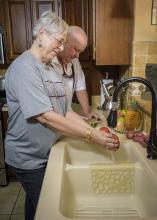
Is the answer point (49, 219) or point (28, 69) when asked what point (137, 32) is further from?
point (49, 219)

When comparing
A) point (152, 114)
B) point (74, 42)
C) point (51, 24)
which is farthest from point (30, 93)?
point (74, 42)

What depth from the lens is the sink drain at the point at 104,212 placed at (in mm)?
1001

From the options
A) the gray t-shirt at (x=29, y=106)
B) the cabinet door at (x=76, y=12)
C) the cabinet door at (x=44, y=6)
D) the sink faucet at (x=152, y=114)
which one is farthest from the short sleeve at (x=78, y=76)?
the sink faucet at (x=152, y=114)

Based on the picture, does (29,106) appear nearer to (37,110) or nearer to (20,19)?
(37,110)

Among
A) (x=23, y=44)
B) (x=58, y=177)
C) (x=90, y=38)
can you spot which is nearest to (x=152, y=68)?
(x=90, y=38)

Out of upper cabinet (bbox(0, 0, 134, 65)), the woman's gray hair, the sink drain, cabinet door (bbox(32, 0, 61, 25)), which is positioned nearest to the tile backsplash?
upper cabinet (bbox(0, 0, 134, 65))

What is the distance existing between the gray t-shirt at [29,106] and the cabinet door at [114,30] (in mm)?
770

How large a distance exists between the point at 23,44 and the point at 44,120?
61.9 inches

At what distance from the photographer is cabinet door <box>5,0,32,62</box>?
7.58ft

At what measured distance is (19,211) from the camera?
2.09 meters

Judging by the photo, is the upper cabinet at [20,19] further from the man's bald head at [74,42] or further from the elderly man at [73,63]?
the man's bald head at [74,42]

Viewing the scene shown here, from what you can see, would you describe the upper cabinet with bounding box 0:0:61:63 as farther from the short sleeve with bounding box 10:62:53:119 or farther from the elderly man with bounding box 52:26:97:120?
the short sleeve with bounding box 10:62:53:119

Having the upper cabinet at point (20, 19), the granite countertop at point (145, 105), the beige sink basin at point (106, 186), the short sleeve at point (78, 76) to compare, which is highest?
the upper cabinet at point (20, 19)

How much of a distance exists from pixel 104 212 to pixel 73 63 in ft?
4.27
